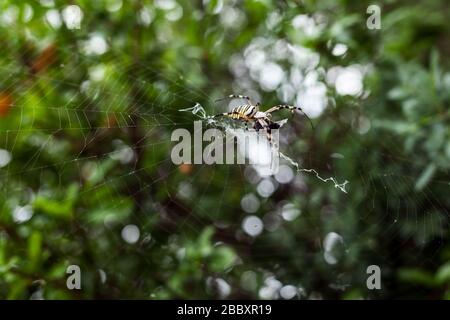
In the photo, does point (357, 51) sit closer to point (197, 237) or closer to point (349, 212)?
point (349, 212)

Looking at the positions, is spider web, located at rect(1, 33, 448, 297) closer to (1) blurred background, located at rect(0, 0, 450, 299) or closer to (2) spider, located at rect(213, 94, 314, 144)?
(1) blurred background, located at rect(0, 0, 450, 299)

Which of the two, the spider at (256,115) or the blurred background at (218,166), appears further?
the spider at (256,115)

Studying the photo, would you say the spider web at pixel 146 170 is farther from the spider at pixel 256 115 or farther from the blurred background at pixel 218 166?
the spider at pixel 256 115

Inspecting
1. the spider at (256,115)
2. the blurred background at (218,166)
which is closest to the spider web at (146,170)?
the blurred background at (218,166)

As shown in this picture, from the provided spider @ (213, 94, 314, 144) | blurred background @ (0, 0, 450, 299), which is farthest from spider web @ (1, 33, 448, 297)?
spider @ (213, 94, 314, 144)

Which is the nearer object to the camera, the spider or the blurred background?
the blurred background
